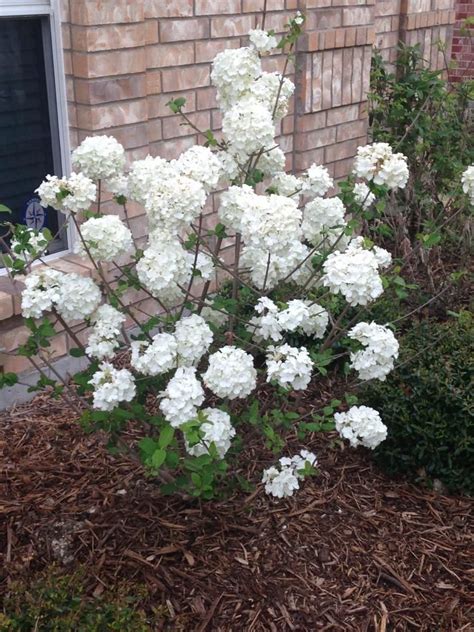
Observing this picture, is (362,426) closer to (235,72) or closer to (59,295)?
(59,295)

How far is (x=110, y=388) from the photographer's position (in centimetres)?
219

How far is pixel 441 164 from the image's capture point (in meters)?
5.18

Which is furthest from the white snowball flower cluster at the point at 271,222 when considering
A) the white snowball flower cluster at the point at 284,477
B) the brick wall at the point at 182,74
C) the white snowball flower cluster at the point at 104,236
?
the brick wall at the point at 182,74

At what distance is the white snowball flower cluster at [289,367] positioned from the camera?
214 cm

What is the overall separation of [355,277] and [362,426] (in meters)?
0.49

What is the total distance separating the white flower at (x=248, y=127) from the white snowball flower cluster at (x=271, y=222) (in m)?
0.23

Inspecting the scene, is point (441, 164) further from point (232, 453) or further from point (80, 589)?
point (80, 589)

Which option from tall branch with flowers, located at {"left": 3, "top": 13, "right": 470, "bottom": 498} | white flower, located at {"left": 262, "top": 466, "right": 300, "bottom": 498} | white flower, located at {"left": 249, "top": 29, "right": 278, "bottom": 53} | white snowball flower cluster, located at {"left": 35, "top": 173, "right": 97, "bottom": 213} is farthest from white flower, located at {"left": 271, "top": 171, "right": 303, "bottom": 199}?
white flower, located at {"left": 262, "top": 466, "right": 300, "bottom": 498}

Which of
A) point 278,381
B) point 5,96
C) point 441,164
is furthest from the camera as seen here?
point 441,164

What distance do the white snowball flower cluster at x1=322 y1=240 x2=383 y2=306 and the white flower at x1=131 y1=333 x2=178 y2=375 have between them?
0.48m

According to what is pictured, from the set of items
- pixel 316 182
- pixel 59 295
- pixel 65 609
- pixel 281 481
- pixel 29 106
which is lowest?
pixel 65 609

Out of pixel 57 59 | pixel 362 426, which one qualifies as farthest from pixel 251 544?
pixel 57 59

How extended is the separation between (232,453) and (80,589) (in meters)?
0.65

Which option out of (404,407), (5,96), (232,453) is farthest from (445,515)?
(5,96)
